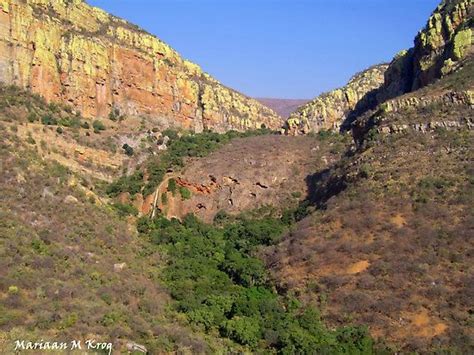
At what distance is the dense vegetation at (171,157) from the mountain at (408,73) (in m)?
7.70

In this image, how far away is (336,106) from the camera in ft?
244

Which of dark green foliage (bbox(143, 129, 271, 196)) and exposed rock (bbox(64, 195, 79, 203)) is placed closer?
exposed rock (bbox(64, 195, 79, 203))

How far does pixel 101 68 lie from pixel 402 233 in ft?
128

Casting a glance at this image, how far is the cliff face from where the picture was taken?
180ft

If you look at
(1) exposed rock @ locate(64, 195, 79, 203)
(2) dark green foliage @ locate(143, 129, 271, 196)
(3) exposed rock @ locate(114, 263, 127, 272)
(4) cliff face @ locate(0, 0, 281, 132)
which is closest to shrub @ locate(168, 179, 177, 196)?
(2) dark green foliage @ locate(143, 129, 271, 196)

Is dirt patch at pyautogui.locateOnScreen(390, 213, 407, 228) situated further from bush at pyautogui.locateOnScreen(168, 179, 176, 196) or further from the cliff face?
the cliff face

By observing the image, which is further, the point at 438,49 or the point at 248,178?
the point at 248,178

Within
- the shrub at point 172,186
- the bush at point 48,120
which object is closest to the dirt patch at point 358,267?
the shrub at point 172,186

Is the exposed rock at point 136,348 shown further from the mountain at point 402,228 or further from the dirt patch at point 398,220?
the dirt patch at point 398,220

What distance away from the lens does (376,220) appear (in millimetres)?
35594

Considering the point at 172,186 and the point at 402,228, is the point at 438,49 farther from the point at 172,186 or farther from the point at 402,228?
the point at 172,186

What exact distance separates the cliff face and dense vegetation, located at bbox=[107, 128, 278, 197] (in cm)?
581

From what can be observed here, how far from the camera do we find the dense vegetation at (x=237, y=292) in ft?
91.4

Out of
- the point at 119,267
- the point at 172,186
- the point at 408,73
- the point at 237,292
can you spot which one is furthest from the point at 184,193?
the point at 408,73
